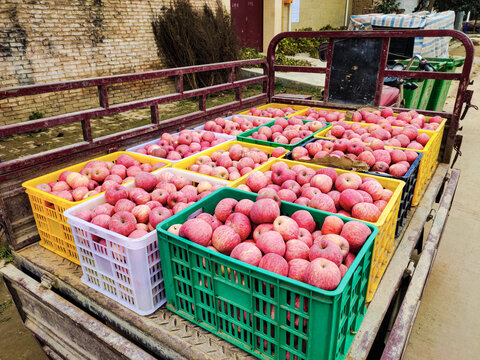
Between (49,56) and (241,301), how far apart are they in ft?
29.0

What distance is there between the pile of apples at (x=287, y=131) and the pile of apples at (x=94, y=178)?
123cm

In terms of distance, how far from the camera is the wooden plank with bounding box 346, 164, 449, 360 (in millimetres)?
1647

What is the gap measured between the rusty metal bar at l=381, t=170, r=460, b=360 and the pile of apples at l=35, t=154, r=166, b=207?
1903 millimetres

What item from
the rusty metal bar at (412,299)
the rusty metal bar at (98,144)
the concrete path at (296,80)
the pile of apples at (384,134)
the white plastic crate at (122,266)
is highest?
the rusty metal bar at (98,144)

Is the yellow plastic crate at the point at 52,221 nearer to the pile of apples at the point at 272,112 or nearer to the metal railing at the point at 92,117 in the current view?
the metal railing at the point at 92,117

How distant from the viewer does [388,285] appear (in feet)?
6.72

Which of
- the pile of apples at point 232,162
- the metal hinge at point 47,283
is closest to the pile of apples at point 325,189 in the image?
the pile of apples at point 232,162

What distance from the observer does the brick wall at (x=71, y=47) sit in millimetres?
7781

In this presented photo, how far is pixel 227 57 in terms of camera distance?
11734 mm

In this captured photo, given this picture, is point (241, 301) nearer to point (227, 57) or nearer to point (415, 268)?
point (415, 268)

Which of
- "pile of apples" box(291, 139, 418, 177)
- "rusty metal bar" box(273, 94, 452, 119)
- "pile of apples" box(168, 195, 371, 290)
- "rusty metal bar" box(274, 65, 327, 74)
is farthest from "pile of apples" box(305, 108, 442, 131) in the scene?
"pile of apples" box(168, 195, 371, 290)

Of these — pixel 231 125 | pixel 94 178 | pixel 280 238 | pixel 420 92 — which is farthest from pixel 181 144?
pixel 420 92

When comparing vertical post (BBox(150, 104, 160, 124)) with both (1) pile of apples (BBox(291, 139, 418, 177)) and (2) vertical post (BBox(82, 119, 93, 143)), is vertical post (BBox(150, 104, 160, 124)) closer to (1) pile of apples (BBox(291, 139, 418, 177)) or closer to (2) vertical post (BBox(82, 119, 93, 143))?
(2) vertical post (BBox(82, 119, 93, 143))

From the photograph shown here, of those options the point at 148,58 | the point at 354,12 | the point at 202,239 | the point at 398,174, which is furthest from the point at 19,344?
the point at 354,12
